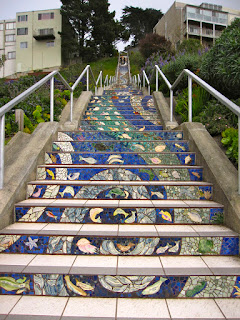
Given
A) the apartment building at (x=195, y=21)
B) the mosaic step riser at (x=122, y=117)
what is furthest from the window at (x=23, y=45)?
the mosaic step riser at (x=122, y=117)

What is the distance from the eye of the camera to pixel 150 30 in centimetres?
3706

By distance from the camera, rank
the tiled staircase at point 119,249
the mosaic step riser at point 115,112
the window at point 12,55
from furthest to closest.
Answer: the window at point 12,55, the mosaic step riser at point 115,112, the tiled staircase at point 119,249

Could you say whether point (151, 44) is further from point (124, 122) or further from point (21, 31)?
point (21, 31)

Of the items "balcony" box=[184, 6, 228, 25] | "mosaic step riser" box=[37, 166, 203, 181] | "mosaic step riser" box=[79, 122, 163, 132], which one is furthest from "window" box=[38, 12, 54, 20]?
"mosaic step riser" box=[37, 166, 203, 181]

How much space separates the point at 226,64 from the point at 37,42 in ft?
87.9

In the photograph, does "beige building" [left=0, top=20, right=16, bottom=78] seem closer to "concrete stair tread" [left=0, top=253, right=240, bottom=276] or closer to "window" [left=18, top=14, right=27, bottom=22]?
"window" [left=18, top=14, right=27, bottom=22]

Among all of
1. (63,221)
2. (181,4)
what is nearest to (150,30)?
(181,4)

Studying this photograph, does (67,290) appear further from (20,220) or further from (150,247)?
(20,220)

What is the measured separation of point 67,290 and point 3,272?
1.47 ft

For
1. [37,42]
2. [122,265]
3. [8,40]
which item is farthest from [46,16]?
[122,265]

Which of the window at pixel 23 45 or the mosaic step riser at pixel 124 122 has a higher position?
the window at pixel 23 45

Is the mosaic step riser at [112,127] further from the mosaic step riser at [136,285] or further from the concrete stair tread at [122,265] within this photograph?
the mosaic step riser at [136,285]

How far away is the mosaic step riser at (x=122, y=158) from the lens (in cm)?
282

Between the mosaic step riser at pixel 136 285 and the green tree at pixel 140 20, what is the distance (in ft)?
134
